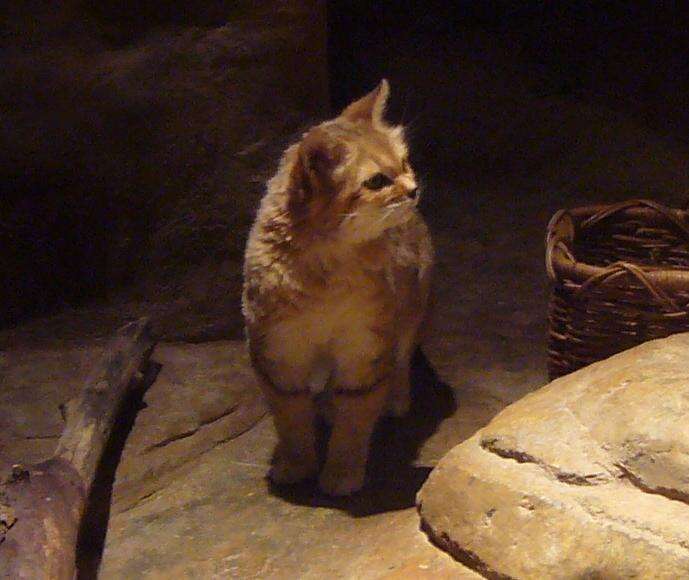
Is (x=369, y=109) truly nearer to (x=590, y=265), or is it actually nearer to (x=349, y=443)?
(x=590, y=265)

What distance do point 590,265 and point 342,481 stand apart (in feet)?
3.42

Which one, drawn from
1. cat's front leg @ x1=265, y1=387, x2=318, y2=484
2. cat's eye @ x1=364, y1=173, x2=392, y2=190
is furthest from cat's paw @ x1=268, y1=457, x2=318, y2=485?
cat's eye @ x1=364, y1=173, x2=392, y2=190

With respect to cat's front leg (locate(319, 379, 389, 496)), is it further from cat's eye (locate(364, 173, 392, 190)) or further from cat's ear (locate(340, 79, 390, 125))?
cat's ear (locate(340, 79, 390, 125))

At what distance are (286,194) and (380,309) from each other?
1.36 feet

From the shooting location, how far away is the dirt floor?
93.7 inches

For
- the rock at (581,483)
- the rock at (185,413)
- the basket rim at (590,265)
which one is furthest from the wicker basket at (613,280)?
the rock at (185,413)

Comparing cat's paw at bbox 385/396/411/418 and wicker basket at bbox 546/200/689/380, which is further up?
wicker basket at bbox 546/200/689/380

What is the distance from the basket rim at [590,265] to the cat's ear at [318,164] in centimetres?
74

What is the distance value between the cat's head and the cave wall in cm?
128

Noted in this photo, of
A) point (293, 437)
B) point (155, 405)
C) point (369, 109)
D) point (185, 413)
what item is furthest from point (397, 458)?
point (369, 109)

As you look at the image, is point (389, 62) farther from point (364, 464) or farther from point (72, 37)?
point (364, 464)

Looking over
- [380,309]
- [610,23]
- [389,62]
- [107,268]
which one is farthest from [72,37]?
[610,23]

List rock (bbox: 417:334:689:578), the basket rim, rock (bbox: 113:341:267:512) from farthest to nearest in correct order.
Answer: rock (bbox: 113:341:267:512) → the basket rim → rock (bbox: 417:334:689:578)

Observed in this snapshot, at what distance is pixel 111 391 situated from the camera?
296 cm
